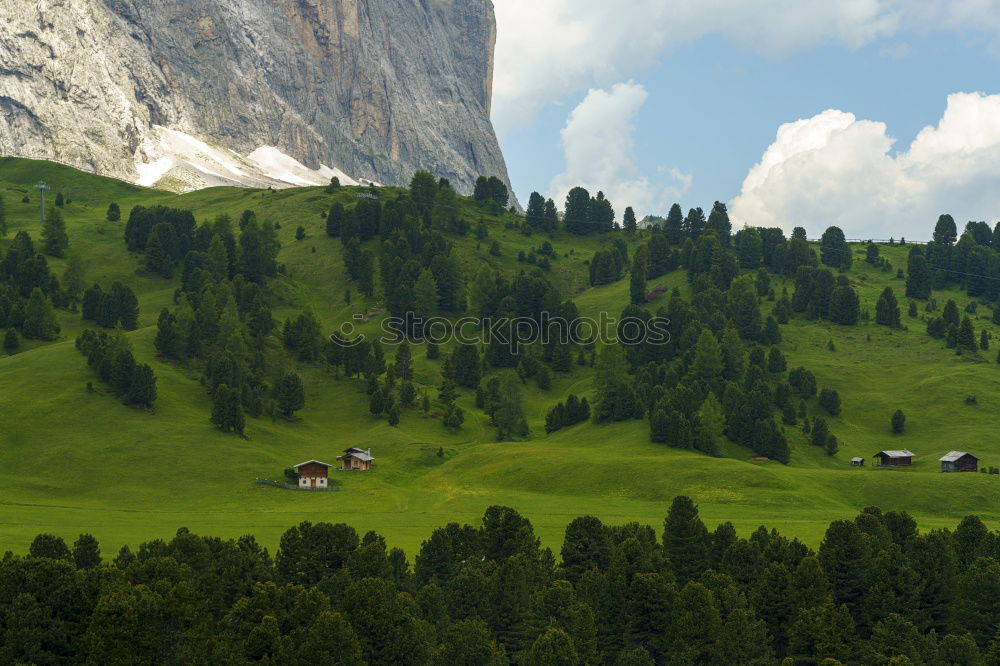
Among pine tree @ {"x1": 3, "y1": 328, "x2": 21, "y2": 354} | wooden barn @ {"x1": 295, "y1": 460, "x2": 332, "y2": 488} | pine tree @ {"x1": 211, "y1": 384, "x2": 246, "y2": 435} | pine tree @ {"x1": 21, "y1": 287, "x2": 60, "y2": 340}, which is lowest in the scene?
wooden barn @ {"x1": 295, "y1": 460, "x2": 332, "y2": 488}

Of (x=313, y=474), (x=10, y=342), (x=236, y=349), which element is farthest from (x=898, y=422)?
(x=10, y=342)

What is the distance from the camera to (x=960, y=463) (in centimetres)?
13888

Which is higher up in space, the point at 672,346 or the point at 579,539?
the point at 672,346

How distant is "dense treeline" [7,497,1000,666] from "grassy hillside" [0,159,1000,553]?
20.9m

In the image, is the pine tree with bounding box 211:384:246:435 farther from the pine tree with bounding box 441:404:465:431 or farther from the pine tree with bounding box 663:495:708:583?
the pine tree with bounding box 663:495:708:583

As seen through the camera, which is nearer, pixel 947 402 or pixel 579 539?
pixel 579 539

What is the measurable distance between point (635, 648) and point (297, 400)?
110927 millimetres

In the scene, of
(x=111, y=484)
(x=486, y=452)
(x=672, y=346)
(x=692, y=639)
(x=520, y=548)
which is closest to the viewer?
(x=692, y=639)

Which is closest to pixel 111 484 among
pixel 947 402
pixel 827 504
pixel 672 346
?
pixel 827 504

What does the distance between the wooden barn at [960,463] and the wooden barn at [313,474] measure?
9103cm

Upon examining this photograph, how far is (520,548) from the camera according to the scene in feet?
246

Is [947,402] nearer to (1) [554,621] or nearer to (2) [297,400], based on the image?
(2) [297,400]

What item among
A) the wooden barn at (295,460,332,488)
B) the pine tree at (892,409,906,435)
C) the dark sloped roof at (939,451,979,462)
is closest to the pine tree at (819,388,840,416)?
the pine tree at (892,409,906,435)

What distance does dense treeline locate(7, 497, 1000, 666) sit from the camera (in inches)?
2072
